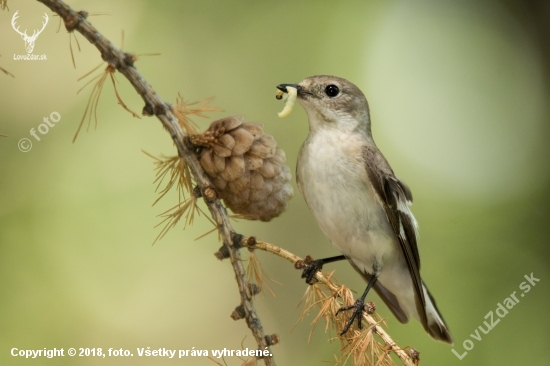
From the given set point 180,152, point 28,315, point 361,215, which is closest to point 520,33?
Answer: point 361,215

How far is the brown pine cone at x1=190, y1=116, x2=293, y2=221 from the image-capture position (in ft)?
3.86

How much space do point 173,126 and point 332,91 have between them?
31.5 inches

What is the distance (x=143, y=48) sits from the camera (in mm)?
2545

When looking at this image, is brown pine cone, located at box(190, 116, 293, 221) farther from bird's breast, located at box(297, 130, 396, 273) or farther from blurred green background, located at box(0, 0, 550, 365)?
blurred green background, located at box(0, 0, 550, 365)

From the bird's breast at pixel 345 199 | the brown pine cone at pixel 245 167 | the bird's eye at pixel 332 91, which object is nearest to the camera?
the brown pine cone at pixel 245 167

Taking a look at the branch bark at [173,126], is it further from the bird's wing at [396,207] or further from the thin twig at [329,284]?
the bird's wing at [396,207]

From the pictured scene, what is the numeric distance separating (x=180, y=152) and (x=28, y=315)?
46.6 inches

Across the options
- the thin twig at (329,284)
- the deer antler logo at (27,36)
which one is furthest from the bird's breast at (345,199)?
the deer antler logo at (27,36)

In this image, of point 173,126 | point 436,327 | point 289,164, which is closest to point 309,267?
point 173,126

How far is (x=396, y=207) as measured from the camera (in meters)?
1.75

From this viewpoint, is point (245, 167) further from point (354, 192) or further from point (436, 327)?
point (436, 327)

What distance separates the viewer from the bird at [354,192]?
1.70m

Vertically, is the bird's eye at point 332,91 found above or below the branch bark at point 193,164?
above

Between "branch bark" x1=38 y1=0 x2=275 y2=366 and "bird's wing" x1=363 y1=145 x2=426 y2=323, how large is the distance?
72 centimetres
